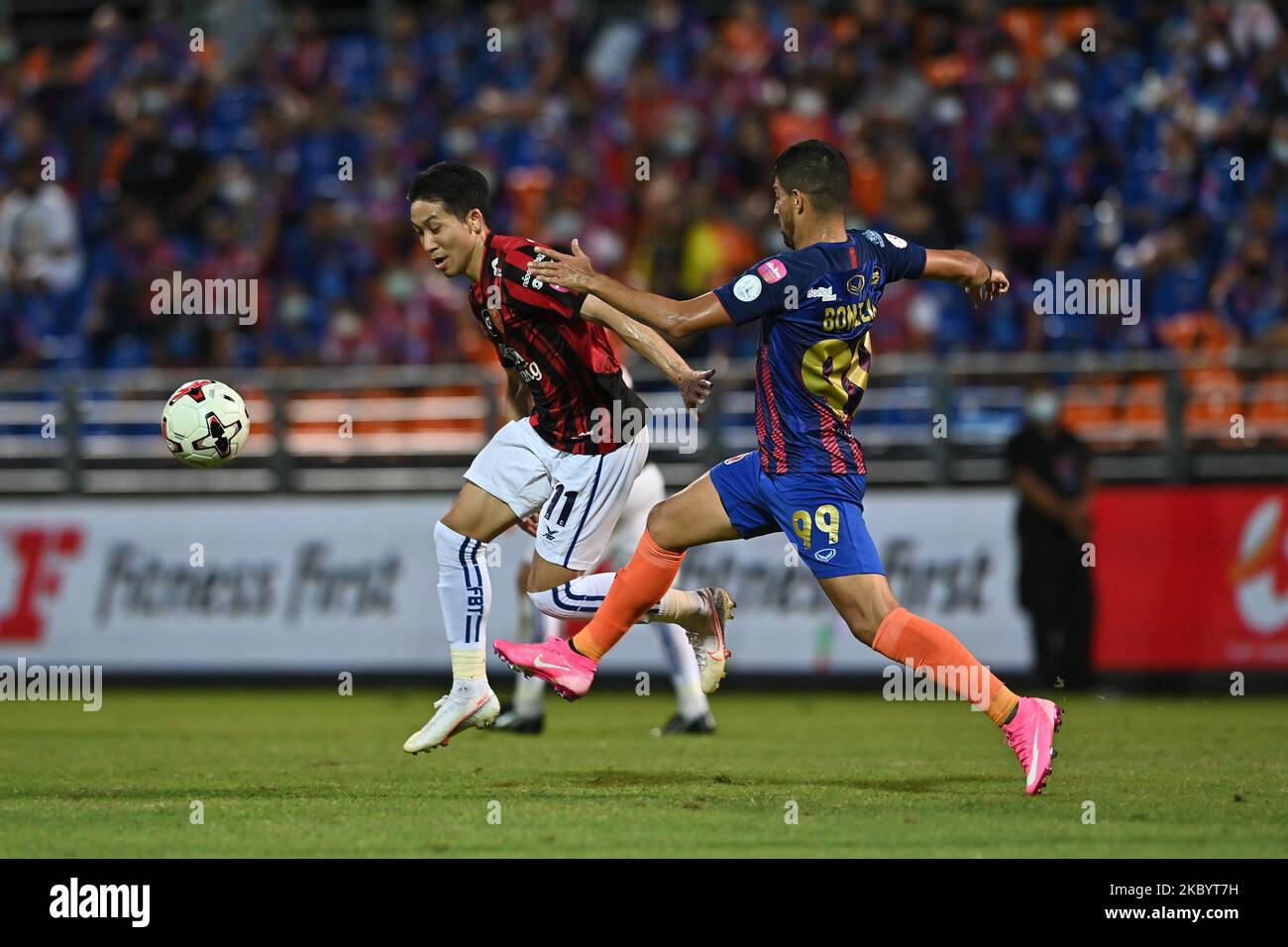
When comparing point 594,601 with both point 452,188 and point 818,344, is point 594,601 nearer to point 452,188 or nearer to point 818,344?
point 818,344

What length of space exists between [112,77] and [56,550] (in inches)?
282

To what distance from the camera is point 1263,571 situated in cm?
1427

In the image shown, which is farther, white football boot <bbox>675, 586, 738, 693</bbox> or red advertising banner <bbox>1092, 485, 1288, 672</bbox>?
red advertising banner <bbox>1092, 485, 1288, 672</bbox>

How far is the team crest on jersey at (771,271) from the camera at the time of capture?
24.7ft

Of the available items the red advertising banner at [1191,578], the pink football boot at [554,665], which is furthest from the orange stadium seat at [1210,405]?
the pink football boot at [554,665]

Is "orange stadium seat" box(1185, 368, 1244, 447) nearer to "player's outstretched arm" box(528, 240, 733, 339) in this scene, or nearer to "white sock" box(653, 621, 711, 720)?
"white sock" box(653, 621, 711, 720)

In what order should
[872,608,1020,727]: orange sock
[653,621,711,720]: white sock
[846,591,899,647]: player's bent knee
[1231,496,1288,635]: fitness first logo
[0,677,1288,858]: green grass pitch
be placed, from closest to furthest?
[0,677,1288,858]: green grass pitch
[872,608,1020,727]: orange sock
[846,591,899,647]: player's bent knee
[653,621,711,720]: white sock
[1231,496,1288,635]: fitness first logo

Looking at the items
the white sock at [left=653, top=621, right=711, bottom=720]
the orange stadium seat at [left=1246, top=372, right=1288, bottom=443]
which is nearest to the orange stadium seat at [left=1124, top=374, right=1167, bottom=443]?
the orange stadium seat at [left=1246, top=372, right=1288, bottom=443]

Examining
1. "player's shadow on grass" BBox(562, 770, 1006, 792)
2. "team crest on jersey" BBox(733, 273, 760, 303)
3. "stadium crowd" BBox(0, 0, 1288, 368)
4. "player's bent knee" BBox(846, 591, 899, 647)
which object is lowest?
"player's shadow on grass" BBox(562, 770, 1006, 792)

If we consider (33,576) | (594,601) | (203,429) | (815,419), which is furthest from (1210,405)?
(33,576)

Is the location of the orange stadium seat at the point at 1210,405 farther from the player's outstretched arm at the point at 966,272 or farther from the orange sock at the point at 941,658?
the orange sock at the point at 941,658

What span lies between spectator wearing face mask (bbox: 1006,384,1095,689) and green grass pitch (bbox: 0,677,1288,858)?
4.55 ft

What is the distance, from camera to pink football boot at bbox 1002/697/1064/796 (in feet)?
24.8
